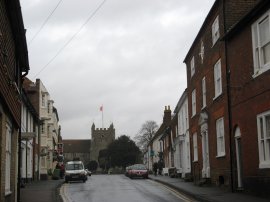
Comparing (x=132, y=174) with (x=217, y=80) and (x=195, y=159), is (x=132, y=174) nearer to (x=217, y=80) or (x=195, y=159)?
(x=195, y=159)

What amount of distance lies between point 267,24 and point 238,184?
308 inches

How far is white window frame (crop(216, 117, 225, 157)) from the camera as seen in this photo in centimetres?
2481

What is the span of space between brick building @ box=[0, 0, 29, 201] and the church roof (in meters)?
139

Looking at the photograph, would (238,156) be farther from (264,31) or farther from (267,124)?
(264,31)

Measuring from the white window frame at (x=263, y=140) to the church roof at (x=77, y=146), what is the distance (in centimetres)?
13969

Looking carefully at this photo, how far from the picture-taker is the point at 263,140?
60.7ft

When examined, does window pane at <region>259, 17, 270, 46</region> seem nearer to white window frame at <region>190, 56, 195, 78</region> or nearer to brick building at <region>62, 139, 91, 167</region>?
white window frame at <region>190, 56, 195, 78</region>

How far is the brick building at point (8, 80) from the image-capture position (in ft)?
42.4

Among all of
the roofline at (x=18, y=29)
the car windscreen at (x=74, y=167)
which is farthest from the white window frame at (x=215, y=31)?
the car windscreen at (x=74, y=167)

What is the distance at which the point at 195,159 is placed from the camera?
33.1 m

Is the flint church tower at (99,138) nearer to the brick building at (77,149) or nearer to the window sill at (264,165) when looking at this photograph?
the brick building at (77,149)

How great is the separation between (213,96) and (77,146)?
135 m

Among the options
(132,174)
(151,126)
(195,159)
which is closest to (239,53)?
(195,159)

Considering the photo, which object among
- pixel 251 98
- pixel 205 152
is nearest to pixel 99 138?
pixel 205 152
